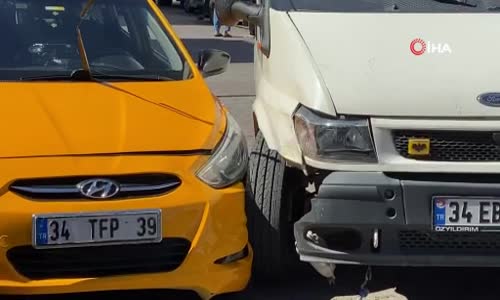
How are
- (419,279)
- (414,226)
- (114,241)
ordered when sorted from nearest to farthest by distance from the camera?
(114,241), (414,226), (419,279)

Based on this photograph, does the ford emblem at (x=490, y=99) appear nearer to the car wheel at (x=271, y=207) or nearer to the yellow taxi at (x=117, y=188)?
the car wheel at (x=271, y=207)

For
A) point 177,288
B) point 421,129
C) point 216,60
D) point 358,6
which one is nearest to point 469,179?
point 421,129

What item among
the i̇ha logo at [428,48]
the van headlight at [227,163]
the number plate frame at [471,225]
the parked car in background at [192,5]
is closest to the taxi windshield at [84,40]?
the van headlight at [227,163]

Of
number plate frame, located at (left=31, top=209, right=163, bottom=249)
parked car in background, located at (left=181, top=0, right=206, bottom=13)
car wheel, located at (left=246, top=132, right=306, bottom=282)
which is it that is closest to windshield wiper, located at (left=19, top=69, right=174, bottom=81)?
car wheel, located at (left=246, top=132, right=306, bottom=282)

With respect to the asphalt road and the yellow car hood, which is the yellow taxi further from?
the asphalt road

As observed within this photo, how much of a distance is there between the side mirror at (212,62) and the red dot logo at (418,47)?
4.26 ft

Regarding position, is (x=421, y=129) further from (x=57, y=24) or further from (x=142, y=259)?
(x=57, y=24)

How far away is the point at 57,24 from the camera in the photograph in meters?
4.78

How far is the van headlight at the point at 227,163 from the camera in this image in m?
3.73

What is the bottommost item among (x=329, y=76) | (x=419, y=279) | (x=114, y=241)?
(x=419, y=279)

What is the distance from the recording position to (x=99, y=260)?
3561 millimetres

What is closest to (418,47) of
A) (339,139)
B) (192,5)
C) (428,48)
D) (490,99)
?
(428,48)

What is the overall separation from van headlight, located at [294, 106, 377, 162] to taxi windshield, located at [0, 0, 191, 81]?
0.98 metres

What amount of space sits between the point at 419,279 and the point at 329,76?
4.70 feet
